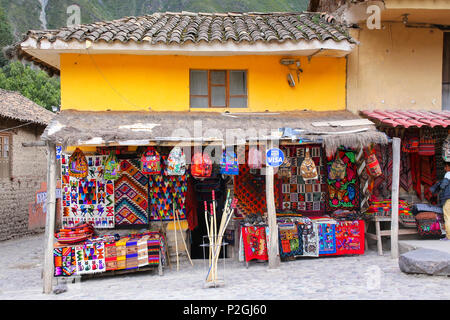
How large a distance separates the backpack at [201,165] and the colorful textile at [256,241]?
1555mm

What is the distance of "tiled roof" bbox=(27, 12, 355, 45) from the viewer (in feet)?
27.5

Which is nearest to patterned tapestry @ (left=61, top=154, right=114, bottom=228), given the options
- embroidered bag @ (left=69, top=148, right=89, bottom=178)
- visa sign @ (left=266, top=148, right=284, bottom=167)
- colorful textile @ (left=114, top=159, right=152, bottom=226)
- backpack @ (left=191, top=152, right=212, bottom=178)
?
colorful textile @ (left=114, top=159, right=152, bottom=226)

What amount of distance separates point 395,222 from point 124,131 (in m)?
5.51

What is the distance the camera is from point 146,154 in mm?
7965

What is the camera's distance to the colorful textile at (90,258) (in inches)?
308

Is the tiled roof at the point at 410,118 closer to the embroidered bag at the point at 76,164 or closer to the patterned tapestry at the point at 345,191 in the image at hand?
the patterned tapestry at the point at 345,191

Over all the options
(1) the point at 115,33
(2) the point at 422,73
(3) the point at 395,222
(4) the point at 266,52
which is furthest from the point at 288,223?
(1) the point at 115,33

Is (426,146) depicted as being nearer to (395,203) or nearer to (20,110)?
(395,203)

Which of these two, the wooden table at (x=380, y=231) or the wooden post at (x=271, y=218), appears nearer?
the wooden post at (x=271, y=218)

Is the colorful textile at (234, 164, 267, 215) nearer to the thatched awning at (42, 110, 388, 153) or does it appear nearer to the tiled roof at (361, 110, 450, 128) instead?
the thatched awning at (42, 110, 388, 153)

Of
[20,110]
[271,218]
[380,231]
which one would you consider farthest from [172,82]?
[20,110]

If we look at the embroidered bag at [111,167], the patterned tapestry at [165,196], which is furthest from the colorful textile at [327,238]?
the embroidered bag at [111,167]

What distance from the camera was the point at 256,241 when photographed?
8.45m

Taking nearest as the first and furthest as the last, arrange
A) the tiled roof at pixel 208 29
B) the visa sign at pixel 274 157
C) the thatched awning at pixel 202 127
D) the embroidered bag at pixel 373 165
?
the thatched awning at pixel 202 127 < the visa sign at pixel 274 157 < the embroidered bag at pixel 373 165 < the tiled roof at pixel 208 29
